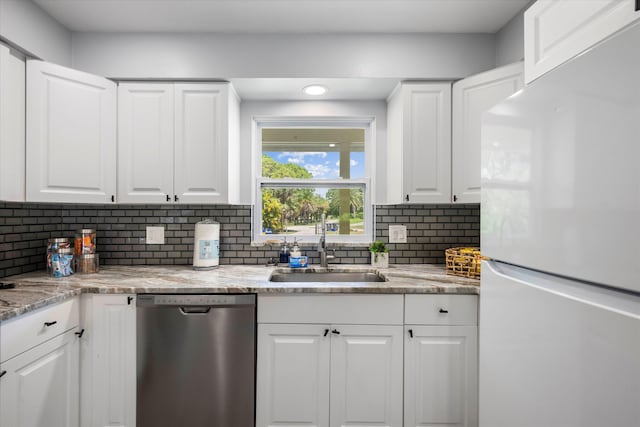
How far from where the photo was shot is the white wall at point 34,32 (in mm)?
1667

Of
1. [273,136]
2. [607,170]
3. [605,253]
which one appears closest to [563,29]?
[607,170]

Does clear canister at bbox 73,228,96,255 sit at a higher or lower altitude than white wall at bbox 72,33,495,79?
lower

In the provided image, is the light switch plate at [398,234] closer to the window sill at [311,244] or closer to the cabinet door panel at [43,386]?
the window sill at [311,244]

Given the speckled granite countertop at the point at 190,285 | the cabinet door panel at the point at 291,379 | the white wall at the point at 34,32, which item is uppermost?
the white wall at the point at 34,32

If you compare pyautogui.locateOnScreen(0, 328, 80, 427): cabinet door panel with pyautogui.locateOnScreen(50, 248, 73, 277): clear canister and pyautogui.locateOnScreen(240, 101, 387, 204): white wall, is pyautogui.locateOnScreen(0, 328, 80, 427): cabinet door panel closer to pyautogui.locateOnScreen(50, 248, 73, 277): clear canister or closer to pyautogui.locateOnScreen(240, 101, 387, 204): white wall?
pyautogui.locateOnScreen(50, 248, 73, 277): clear canister

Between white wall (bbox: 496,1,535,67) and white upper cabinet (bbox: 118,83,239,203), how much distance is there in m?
1.71

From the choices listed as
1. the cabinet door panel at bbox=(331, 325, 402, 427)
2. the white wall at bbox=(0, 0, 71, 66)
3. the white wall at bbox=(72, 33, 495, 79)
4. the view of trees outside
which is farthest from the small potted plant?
the white wall at bbox=(0, 0, 71, 66)

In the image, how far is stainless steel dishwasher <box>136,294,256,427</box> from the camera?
169cm

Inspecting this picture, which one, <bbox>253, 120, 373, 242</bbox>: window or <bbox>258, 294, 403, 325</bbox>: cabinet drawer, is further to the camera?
<bbox>253, 120, 373, 242</bbox>: window

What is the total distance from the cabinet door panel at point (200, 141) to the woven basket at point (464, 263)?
4.77 ft

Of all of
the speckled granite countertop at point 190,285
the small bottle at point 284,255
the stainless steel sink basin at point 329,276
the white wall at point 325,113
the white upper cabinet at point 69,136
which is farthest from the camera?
the white wall at point 325,113

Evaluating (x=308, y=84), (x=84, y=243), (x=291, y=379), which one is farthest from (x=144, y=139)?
(x=291, y=379)

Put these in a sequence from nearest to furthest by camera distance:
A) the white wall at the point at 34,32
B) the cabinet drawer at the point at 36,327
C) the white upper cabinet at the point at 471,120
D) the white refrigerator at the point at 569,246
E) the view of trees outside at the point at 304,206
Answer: the white refrigerator at the point at 569,246, the cabinet drawer at the point at 36,327, the white wall at the point at 34,32, the white upper cabinet at the point at 471,120, the view of trees outside at the point at 304,206

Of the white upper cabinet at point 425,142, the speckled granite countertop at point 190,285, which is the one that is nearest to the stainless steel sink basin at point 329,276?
the speckled granite countertop at point 190,285
